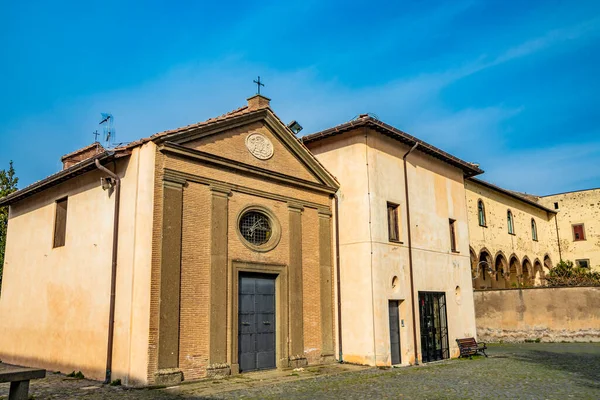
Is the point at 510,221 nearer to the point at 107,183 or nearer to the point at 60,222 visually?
the point at 60,222

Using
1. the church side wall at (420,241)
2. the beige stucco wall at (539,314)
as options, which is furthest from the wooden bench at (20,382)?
the beige stucco wall at (539,314)

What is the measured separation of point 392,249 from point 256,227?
4.48m

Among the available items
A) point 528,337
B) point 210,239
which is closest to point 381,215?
point 210,239

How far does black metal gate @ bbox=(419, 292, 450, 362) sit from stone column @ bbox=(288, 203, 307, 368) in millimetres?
4397

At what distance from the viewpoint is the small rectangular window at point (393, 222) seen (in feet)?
52.9

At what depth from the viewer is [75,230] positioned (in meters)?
13.8

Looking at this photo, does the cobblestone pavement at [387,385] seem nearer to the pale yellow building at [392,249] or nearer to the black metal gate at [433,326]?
the black metal gate at [433,326]

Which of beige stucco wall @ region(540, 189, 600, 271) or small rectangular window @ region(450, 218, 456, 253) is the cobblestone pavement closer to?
small rectangular window @ region(450, 218, 456, 253)

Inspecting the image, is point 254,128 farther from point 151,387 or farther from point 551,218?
point 551,218

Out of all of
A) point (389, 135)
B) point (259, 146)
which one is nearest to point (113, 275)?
point (259, 146)

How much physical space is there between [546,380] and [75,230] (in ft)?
40.5

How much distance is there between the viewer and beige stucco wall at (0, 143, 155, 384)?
11219 millimetres

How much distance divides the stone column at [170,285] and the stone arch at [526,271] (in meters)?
27.6

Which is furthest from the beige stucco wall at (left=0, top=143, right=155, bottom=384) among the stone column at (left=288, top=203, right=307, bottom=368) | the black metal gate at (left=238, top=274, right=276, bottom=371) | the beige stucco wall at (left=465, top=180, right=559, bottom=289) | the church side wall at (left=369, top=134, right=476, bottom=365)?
the beige stucco wall at (left=465, top=180, right=559, bottom=289)
